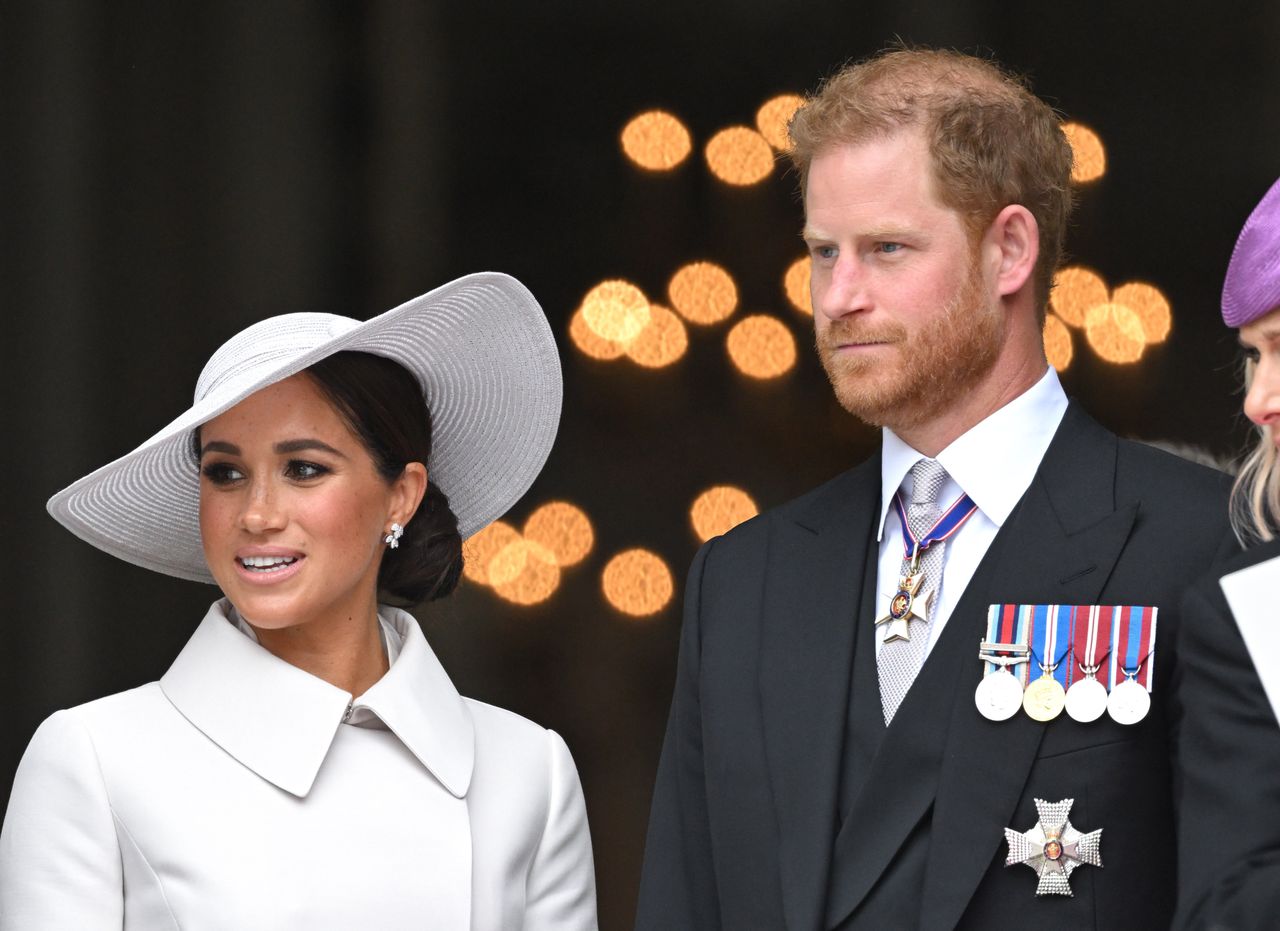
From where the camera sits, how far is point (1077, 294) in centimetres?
436

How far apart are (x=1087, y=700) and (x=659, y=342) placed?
1950 millimetres

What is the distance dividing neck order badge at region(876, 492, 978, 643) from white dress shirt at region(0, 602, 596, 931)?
1.99 feet

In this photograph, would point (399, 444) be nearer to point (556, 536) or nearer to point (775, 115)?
point (556, 536)

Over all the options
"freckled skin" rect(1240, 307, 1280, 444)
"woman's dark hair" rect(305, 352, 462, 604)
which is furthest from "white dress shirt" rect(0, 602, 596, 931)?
"freckled skin" rect(1240, 307, 1280, 444)

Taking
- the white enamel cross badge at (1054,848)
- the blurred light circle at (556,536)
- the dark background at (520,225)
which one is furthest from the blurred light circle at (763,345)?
the white enamel cross badge at (1054,848)

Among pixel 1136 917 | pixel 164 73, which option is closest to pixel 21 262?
pixel 164 73

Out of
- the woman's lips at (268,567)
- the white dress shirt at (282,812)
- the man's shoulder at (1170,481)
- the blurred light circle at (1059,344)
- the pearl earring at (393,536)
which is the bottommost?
the white dress shirt at (282,812)

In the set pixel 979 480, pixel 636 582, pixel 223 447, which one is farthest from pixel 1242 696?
pixel 636 582

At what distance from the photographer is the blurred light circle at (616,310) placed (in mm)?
4422

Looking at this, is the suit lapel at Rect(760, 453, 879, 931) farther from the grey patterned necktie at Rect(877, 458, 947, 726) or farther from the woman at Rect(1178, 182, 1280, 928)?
the woman at Rect(1178, 182, 1280, 928)

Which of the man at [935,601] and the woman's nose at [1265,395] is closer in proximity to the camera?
the woman's nose at [1265,395]

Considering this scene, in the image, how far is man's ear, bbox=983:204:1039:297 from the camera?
2957 mm

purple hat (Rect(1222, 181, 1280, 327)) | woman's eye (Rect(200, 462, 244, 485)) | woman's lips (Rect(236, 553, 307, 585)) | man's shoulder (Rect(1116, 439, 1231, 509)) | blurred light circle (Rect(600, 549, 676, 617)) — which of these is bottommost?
blurred light circle (Rect(600, 549, 676, 617))

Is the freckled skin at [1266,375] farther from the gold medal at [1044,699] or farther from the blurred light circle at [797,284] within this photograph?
the blurred light circle at [797,284]
